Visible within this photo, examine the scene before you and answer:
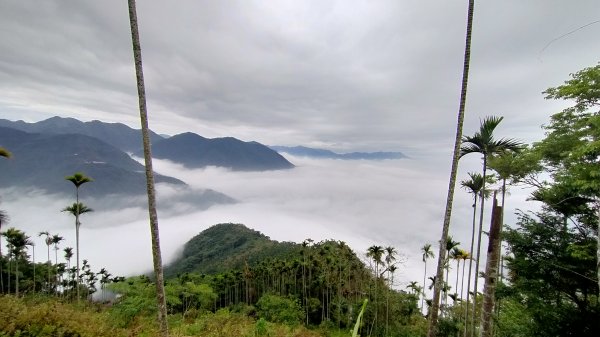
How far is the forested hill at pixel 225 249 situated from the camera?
108 metres

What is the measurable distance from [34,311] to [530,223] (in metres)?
18.1

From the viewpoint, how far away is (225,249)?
145250mm

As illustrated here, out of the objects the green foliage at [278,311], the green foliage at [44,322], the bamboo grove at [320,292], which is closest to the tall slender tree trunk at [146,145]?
the green foliage at [44,322]

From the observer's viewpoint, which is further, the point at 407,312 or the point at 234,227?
the point at 234,227

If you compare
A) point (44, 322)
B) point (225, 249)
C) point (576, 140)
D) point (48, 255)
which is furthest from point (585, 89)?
point (225, 249)

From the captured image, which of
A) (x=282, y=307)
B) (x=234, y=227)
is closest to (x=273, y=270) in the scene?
(x=282, y=307)

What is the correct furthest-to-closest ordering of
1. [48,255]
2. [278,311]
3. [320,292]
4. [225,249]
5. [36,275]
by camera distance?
[225,249], [48,255], [320,292], [36,275], [278,311]

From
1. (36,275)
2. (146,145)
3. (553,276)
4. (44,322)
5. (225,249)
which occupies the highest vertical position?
(146,145)

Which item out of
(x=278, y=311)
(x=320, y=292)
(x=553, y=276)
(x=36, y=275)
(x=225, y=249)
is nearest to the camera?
(x=553, y=276)

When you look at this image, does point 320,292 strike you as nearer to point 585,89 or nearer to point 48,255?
point 48,255

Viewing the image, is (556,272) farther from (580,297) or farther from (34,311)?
(34,311)

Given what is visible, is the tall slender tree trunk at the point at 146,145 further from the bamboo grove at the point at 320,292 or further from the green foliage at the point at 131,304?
the bamboo grove at the point at 320,292

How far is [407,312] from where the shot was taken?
54125 mm

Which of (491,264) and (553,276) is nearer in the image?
(491,264)
